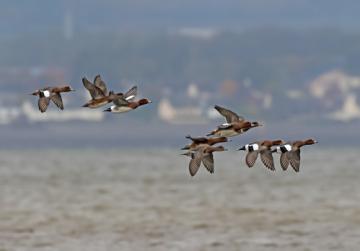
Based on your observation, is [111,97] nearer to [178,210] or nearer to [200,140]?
[200,140]

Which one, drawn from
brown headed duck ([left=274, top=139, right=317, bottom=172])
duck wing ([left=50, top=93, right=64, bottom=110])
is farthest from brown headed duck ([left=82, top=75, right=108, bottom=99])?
brown headed duck ([left=274, top=139, right=317, bottom=172])

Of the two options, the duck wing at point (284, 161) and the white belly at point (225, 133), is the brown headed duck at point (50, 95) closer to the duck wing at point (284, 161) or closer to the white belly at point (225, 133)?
the white belly at point (225, 133)

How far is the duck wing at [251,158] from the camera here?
12.2 m

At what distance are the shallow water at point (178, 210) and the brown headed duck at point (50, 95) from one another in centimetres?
5145

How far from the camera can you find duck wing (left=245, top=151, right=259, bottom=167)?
1222cm

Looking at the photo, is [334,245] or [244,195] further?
[244,195]

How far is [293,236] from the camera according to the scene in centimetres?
7212

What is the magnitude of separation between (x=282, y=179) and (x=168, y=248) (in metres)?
90.0

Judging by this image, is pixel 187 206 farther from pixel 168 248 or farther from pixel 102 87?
pixel 102 87

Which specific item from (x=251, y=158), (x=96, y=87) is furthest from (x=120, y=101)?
(x=251, y=158)

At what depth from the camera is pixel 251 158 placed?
490 inches

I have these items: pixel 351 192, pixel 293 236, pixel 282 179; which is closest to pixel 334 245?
pixel 293 236

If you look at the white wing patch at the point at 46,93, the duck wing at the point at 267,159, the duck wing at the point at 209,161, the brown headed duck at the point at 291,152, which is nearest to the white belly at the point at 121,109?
the white wing patch at the point at 46,93

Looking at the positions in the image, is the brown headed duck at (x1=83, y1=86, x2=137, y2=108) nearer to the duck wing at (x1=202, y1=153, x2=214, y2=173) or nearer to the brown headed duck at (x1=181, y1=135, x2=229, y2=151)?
the brown headed duck at (x1=181, y1=135, x2=229, y2=151)
